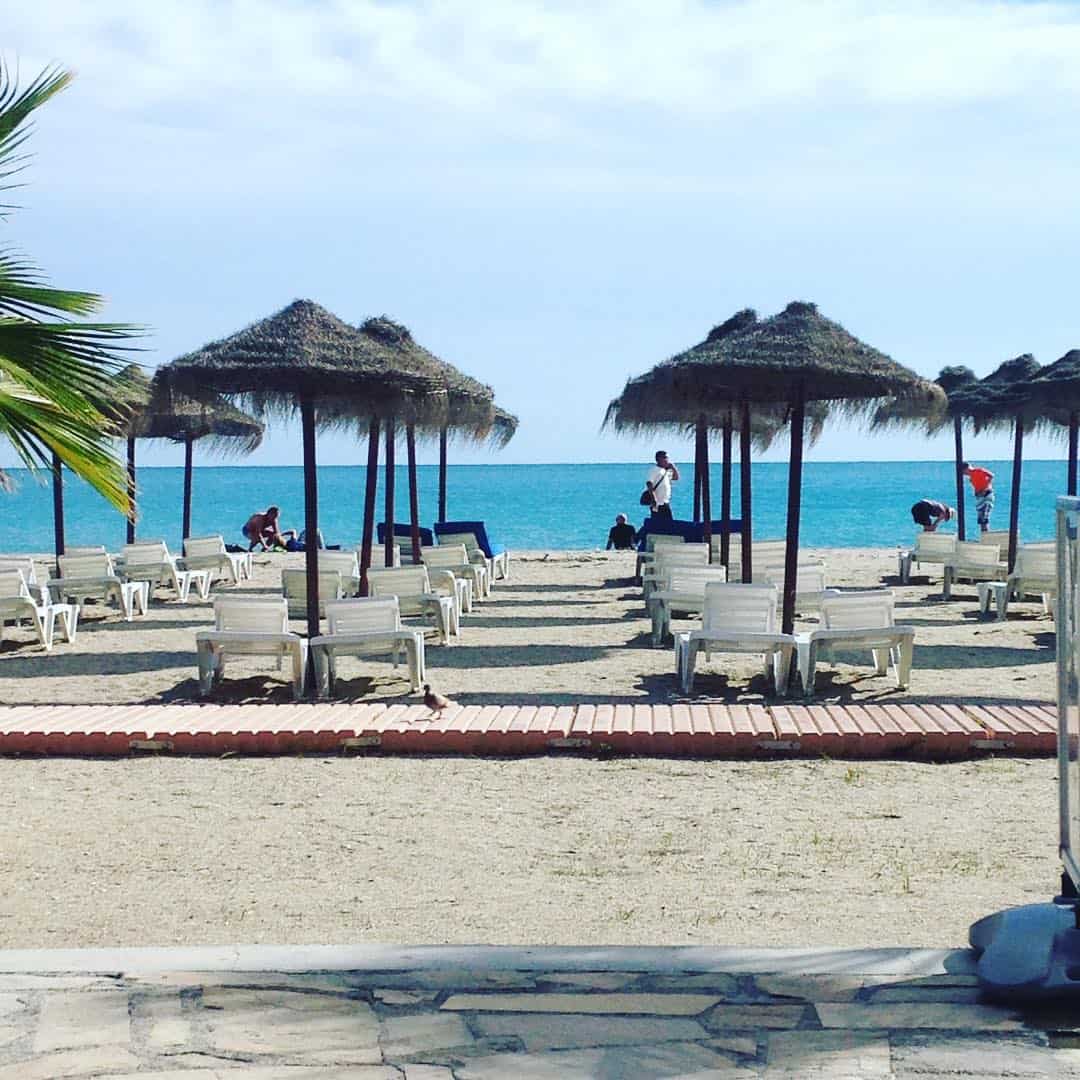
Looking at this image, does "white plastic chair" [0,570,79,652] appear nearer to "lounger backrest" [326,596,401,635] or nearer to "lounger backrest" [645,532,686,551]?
"lounger backrest" [326,596,401,635]

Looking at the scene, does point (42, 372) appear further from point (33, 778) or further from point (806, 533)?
point (806, 533)

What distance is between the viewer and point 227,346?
9898 mm

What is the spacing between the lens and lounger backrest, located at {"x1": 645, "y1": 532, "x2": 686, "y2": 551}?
54.2 ft

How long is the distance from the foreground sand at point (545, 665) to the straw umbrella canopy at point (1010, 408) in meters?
3.00

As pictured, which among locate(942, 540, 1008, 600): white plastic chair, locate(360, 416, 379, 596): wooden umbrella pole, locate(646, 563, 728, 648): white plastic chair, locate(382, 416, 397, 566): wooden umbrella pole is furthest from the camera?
locate(942, 540, 1008, 600): white plastic chair

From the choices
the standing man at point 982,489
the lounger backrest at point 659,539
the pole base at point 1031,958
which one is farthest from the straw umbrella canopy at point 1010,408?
the pole base at point 1031,958

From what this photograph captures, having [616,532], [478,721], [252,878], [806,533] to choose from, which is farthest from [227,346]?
[806,533]

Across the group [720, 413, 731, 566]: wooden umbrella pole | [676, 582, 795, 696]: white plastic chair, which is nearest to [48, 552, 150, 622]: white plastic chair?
[720, 413, 731, 566]: wooden umbrella pole

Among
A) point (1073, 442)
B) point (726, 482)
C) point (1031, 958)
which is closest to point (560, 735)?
point (1031, 958)

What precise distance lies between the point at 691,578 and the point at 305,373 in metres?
3.83

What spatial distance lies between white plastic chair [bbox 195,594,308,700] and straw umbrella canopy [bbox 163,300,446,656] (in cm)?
62

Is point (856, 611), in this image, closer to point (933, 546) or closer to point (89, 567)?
point (89, 567)

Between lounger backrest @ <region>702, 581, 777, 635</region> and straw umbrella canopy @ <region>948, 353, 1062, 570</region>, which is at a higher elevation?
straw umbrella canopy @ <region>948, 353, 1062, 570</region>

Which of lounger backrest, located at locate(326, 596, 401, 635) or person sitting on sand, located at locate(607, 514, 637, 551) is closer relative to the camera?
lounger backrest, located at locate(326, 596, 401, 635)
